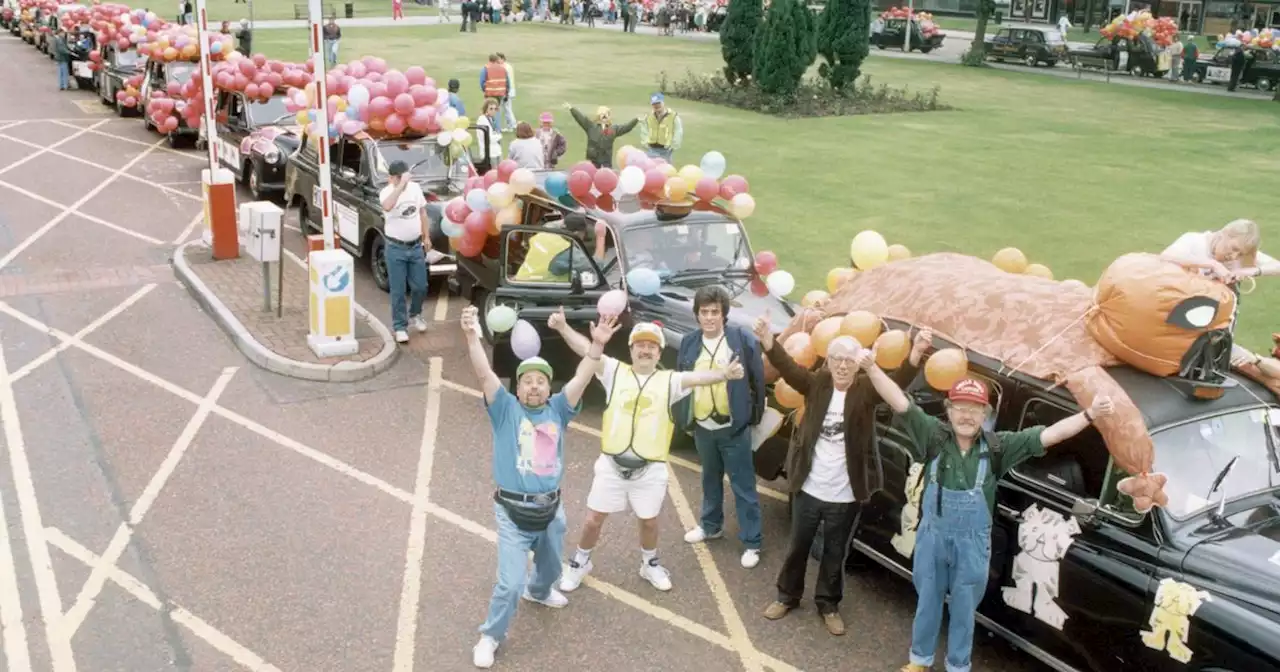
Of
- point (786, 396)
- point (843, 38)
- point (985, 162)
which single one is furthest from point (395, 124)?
point (843, 38)

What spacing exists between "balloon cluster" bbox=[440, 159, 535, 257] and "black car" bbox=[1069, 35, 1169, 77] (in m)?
35.2

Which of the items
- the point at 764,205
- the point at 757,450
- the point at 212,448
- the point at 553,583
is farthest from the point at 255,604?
the point at 764,205

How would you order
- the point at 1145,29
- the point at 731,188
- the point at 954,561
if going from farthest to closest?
the point at 1145,29, the point at 731,188, the point at 954,561

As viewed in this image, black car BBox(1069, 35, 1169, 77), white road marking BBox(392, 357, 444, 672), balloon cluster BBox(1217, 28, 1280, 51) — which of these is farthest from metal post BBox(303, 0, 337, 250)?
balloon cluster BBox(1217, 28, 1280, 51)

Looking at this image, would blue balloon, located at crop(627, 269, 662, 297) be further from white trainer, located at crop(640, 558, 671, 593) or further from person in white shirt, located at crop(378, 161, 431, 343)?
person in white shirt, located at crop(378, 161, 431, 343)

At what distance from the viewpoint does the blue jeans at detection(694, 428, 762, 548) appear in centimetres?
704

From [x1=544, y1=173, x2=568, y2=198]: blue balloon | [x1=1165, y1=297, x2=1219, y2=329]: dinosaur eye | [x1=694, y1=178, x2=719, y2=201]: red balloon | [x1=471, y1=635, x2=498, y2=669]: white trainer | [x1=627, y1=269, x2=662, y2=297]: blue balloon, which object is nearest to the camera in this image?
[x1=1165, y1=297, x2=1219, y2=329]: dinosaur eye

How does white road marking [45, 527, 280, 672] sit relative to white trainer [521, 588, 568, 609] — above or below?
below

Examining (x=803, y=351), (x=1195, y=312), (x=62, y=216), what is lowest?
(x=62, y=216)

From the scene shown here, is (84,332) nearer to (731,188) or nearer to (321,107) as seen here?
(321,107)

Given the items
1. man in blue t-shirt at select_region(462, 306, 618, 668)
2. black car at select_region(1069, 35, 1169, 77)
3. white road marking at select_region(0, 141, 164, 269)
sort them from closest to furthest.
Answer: man in blue t-shirt at select_region(462, 306, 618, 668) → white road marking at select_region(0, 141, 164, 269) → black car at select_region(1069, 35, 1169, 77)

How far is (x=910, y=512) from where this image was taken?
6422mm

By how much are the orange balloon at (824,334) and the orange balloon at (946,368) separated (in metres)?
0.85

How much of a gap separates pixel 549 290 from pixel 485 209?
5.63 feet
